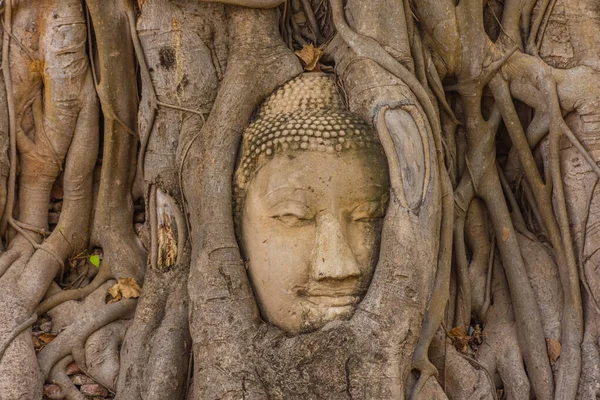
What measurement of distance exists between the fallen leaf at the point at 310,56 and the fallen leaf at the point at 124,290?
1.22 m

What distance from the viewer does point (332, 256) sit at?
2.96 meters

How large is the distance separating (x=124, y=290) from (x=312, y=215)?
1142 millimetres

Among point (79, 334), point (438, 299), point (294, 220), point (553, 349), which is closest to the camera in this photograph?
point (294, 220)

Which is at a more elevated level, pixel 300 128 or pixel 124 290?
pixel 300 128

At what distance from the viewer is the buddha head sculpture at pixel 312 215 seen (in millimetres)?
3014

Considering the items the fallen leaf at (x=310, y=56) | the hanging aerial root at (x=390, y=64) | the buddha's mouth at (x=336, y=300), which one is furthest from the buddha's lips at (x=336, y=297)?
the fallen leaf at (x=310, y=56)

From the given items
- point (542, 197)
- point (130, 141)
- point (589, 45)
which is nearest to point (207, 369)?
point (130, 141)

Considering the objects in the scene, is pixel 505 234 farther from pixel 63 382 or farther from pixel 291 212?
pixel 63 382

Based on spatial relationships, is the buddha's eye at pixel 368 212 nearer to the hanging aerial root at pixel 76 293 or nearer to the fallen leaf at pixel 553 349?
the fallen leaf at pixel 553 349

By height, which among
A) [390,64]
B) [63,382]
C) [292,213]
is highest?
[390,64]

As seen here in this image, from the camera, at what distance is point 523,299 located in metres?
3.56

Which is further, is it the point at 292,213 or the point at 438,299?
the point at 438,299

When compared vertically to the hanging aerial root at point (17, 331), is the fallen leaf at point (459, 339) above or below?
above

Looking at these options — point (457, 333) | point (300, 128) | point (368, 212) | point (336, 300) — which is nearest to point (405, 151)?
point (368, 212)
